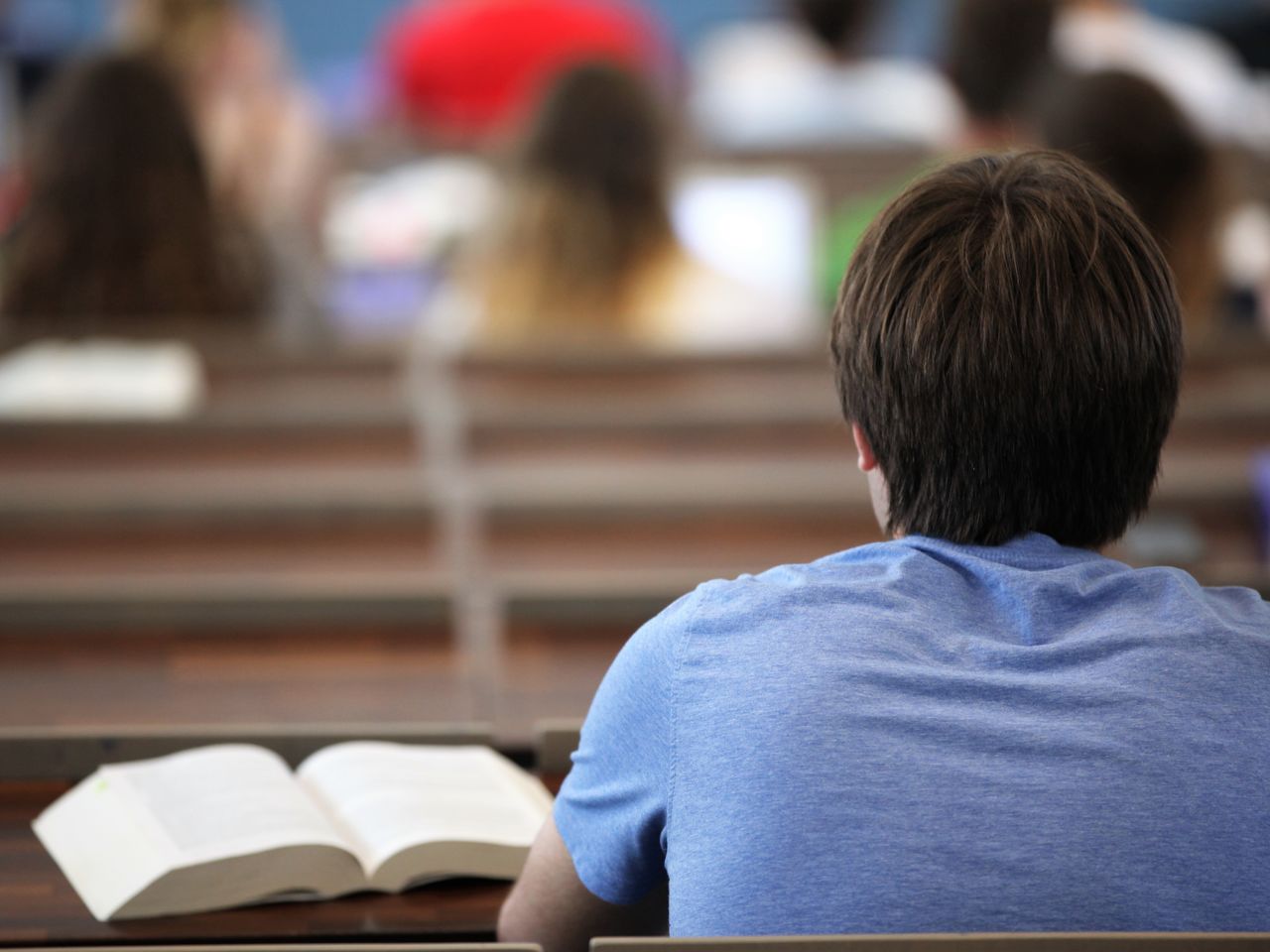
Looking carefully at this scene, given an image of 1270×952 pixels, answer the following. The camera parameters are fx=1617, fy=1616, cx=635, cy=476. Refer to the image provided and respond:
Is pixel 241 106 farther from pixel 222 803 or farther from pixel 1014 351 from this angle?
pixel 1014 351

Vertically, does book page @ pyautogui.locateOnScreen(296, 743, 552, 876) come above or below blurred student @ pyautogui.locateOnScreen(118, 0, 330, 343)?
below

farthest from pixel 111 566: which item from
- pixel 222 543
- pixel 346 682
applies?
pixel 346 682

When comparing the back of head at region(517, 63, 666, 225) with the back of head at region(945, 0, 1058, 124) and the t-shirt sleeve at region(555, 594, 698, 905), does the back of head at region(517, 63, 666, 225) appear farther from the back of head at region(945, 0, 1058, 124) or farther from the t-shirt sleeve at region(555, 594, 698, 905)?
the t-shirt sleeve at region(555, 594, 698, 905)

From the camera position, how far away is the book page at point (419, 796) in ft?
3.64

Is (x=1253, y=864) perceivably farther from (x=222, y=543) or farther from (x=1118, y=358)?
(x=222, y=543)

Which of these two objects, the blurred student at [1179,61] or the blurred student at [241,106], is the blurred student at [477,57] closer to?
the blurred student at [241,106]

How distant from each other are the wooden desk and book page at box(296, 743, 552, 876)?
0.04m

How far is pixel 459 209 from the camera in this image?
4047 mm

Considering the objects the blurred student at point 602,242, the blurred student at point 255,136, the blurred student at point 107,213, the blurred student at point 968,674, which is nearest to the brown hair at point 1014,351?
the blurred student at point 968,674

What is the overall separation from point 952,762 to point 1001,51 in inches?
118

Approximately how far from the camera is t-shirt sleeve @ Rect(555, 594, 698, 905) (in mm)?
875

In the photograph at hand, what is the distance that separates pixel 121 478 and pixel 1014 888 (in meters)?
1.58

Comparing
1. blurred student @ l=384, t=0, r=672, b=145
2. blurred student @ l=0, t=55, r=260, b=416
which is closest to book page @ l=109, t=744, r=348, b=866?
blurred student @ l=0, t=55, r=260, b=416

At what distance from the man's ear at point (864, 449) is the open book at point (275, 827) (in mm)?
360
